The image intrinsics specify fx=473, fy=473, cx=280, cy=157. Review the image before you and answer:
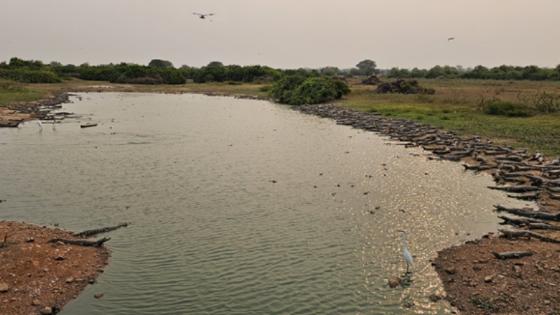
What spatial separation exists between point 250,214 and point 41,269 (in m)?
8.44

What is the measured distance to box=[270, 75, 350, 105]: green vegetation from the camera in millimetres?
73500

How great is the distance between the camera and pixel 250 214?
64.7 feet

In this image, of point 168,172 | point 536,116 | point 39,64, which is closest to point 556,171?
point 168,172

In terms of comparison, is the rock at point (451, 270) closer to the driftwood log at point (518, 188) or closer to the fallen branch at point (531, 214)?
the fallen branch at point (531, 214)

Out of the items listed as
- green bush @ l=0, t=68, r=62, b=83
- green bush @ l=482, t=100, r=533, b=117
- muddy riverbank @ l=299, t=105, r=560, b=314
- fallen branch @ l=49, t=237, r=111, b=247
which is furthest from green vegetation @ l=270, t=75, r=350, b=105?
fallen branch @ l=49, t=237, r=111, b=247

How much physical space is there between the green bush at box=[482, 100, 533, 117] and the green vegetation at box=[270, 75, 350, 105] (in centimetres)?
2821

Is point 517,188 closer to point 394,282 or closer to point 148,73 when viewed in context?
point 394,282

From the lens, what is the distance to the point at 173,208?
20.4m

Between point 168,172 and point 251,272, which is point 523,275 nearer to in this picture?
point 251,272

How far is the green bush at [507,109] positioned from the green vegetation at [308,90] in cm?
2821

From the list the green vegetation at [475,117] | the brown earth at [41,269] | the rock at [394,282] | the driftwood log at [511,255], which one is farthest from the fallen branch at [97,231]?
the green vegetation at [475,117]

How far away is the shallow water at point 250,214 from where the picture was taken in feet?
42.3

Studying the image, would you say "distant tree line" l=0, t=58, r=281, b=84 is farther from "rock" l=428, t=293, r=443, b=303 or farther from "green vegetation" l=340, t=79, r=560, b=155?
"rock" l=428, t=293, r=443, b=303

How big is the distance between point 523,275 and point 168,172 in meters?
19.4
